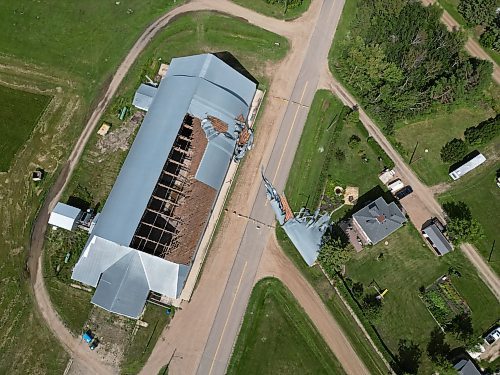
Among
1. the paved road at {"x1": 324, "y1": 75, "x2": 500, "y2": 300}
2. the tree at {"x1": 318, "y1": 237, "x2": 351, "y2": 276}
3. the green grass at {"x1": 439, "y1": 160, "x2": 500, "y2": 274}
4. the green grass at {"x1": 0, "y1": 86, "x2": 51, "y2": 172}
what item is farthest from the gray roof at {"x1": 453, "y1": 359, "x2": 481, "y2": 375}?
the green grass at {"x1": 0, "y1": 86, "x2": 51, "y2": 172}

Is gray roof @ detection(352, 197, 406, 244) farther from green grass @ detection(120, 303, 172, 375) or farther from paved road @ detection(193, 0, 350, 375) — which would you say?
green grass @ detection(120, 303, 172, 375)

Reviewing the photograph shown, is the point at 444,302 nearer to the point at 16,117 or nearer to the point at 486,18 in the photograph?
the point at 486,18

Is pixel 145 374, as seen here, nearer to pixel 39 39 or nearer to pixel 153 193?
pixel 153 193

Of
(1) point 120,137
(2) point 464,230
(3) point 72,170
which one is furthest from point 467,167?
(3) point 72,170

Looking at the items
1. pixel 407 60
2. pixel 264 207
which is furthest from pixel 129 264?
pixel 407 60

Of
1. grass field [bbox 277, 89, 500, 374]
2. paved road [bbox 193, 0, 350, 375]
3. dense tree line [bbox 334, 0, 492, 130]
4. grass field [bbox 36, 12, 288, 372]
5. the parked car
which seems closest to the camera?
paved road [bbox 193, 0, 350, 375]
